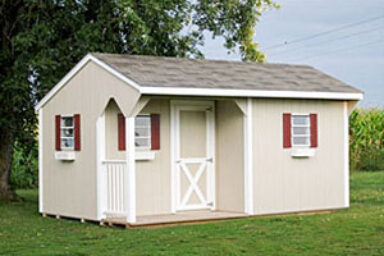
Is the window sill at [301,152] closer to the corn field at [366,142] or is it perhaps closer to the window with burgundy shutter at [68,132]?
the window with burgundy shutter at [68,132]

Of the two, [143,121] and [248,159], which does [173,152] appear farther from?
[248,159]

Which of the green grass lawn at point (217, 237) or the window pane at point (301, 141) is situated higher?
the window pane at point (301, 141)

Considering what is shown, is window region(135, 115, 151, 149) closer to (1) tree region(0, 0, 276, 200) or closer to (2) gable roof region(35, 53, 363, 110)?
(2) gable roof region(35, 53, 363, 110)

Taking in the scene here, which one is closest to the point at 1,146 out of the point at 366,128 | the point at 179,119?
the point at 179,119

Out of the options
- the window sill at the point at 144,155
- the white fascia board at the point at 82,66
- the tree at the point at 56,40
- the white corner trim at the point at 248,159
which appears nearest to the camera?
the white fascia board at the point at 82,66

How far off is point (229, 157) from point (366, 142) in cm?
1515

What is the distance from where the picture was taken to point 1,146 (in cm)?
2078

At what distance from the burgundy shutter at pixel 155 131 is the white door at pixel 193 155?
386 millimetres

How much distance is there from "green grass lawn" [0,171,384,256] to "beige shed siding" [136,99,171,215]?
46.4 inches

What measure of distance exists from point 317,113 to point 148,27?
17.0 feet

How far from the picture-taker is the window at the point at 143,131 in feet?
51.0

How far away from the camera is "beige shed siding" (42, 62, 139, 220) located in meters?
14.9


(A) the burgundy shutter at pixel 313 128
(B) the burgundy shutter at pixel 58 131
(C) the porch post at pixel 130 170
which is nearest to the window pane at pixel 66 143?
(B) the burgundy shutter at pixel 58 131

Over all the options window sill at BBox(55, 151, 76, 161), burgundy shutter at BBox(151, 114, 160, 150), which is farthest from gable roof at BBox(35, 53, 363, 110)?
window sill at BBox(55, 151, 76, 161)
